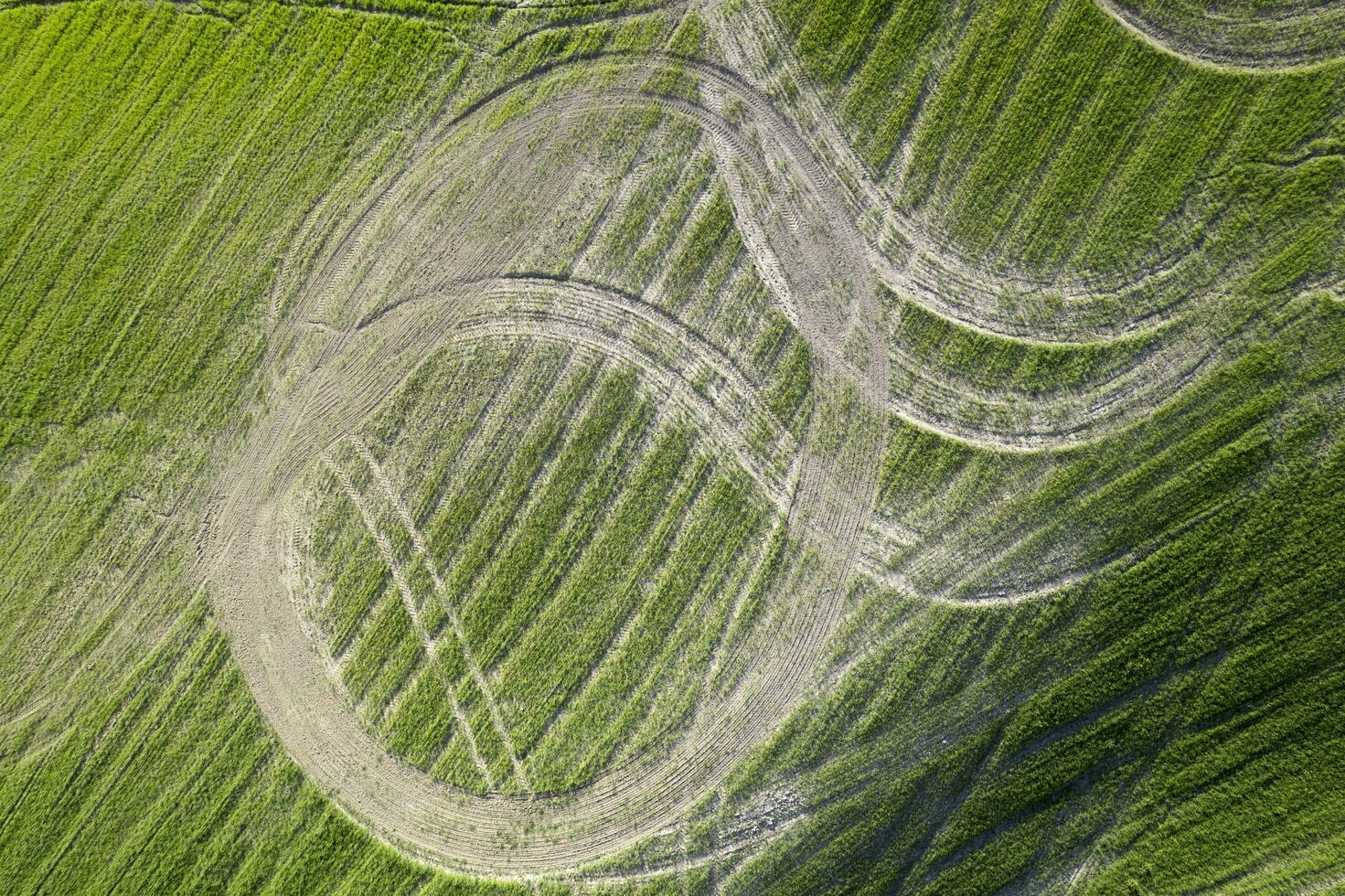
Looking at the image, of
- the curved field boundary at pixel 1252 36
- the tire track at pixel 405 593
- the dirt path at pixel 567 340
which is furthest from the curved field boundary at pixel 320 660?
the curved field boundary at pixel 1252 36

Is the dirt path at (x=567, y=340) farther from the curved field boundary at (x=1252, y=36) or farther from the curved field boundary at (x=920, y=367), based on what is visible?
the curved field boundary at (x=1252, y=36)

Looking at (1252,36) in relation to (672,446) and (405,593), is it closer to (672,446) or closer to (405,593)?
(672,446)

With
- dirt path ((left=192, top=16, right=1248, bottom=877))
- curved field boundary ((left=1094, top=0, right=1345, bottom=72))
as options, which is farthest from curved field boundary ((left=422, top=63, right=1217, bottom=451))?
curved field boundary ((left=1094, top=0, right=1345, bottom=72))

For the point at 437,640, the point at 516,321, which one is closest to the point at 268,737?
the point at 437,640

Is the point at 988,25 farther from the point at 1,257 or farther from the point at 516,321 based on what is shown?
the point at 1,257

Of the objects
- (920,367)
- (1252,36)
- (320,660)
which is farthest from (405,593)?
(1252,36)

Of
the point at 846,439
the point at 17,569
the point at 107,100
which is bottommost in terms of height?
the point at 17,569

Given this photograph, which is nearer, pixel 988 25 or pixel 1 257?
pixel 988 25
